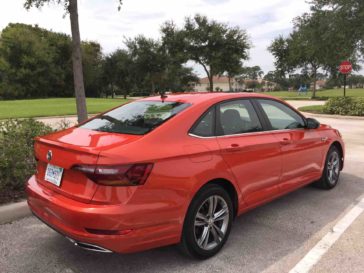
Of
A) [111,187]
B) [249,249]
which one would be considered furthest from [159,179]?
[249,249]

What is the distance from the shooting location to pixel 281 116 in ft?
16.3

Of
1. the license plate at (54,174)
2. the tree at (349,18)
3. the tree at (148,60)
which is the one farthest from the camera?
the tree at (148,60)

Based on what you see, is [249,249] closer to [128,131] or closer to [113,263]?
[113,263]

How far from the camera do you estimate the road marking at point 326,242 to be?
11.4 ft

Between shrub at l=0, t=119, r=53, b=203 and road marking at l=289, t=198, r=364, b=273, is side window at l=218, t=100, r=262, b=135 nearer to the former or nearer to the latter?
road marking at l=289, t=198, r=364, b=273

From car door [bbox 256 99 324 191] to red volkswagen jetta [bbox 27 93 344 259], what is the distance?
3 cm

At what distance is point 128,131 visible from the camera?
3549mm

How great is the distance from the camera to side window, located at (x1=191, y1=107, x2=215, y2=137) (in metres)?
3.62

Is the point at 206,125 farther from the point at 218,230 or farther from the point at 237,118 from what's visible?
the point at 218,230

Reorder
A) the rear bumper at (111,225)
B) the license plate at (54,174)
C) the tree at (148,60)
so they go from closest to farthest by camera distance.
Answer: the rear bumper at (111,225), the license plate at (54,174), the tree at (148,60)

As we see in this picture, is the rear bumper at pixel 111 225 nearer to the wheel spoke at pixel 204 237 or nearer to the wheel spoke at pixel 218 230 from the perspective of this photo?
the wheel spoke at pixel 204 237

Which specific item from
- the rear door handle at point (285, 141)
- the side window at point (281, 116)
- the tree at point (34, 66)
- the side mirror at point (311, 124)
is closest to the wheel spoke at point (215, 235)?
the rear door handle at point (285, 141)

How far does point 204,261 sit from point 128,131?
1.40 meters

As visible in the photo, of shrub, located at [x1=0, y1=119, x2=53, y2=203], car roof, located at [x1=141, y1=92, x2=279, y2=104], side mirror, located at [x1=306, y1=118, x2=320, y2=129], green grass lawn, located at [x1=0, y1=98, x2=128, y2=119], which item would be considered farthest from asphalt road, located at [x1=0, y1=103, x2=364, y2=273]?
green grass lawn, located at [x1=0, y1=98, x2=128, y2=119]
